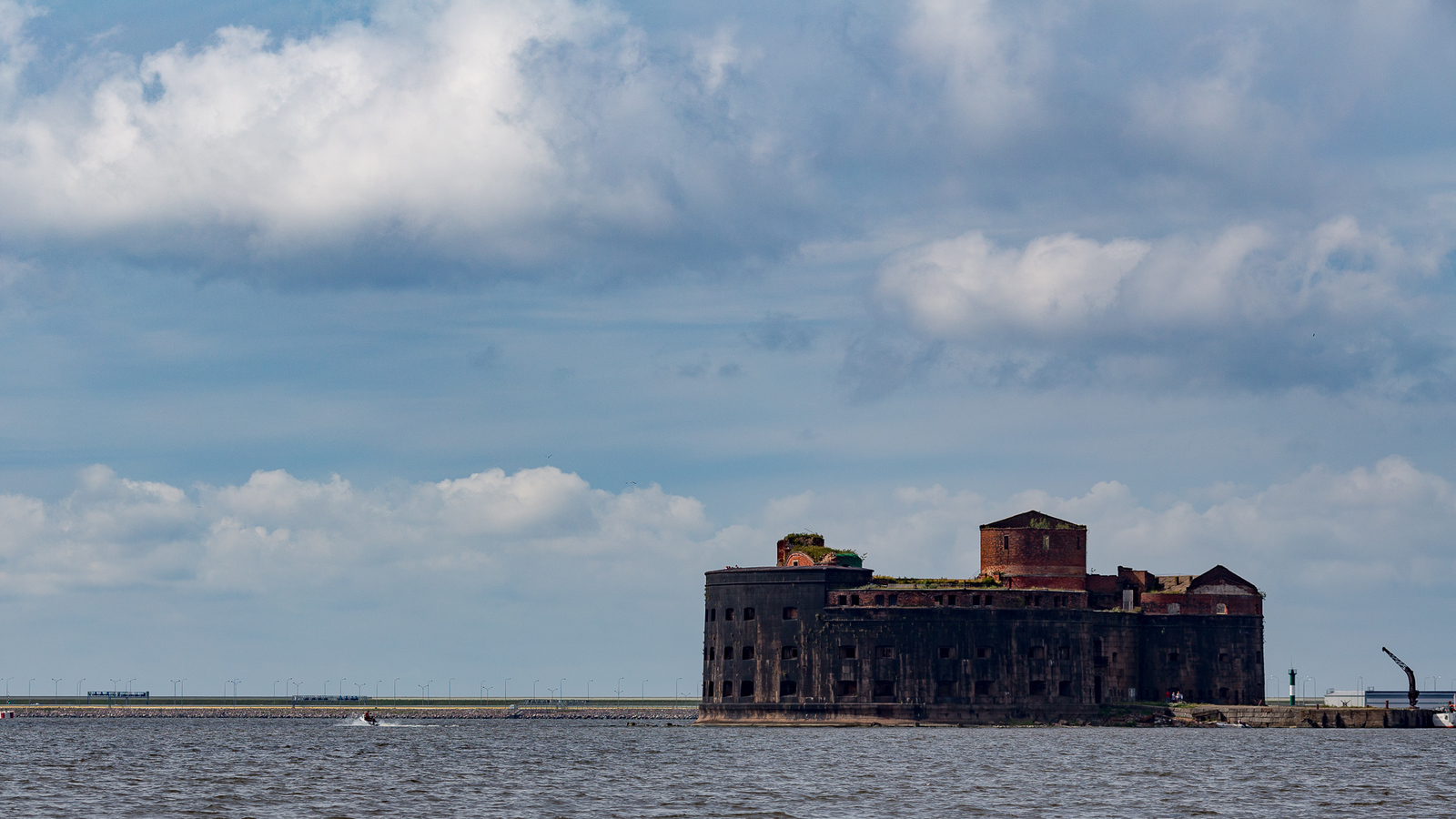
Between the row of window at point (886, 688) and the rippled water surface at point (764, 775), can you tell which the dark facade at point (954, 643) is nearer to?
the row of window at point (886, 688)

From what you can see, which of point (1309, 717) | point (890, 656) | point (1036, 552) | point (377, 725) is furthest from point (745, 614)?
point (377, 725)

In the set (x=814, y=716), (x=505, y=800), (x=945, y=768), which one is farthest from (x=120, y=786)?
(x=814, y=716)

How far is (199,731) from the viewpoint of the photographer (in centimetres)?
13962

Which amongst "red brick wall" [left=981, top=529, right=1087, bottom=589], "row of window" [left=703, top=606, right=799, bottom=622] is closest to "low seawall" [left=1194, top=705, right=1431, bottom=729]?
"red brick wall" [left=981, top=529, right=1087, bottom=589]

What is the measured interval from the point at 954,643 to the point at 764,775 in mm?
46321

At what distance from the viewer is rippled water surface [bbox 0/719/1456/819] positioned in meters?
57.2

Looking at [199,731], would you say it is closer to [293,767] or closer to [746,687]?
[746,687]

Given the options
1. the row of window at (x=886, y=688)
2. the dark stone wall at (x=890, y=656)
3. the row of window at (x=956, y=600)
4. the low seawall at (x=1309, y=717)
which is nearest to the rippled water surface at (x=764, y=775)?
the row of window at (x=886, y=688)

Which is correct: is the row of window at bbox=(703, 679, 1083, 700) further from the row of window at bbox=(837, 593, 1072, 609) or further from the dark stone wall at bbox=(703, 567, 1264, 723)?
the row of window at bbox=(837, 593, 1072, 609)

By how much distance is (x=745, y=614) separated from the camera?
118m

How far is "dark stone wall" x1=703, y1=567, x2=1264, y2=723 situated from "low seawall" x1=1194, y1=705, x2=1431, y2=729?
263 inches

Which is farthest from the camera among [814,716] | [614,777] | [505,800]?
[814,716]

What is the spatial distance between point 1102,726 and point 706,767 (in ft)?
159

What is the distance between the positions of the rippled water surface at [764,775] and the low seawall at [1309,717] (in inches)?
227
